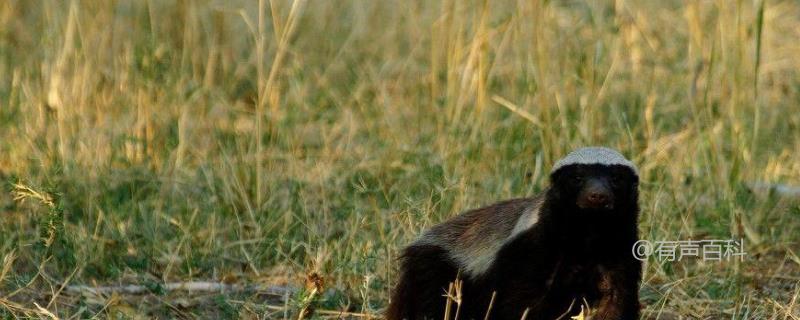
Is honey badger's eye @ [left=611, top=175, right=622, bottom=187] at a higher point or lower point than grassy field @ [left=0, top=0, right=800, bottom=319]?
higher

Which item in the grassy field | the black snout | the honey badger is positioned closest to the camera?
the black snout

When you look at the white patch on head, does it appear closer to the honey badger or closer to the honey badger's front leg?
the honey badger

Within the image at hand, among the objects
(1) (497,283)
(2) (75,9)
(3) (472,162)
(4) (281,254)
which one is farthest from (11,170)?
(1) (497,283)

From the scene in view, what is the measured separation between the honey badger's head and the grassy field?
2.58 ft

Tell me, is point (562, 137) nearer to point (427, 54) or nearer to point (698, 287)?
point (698, 287)

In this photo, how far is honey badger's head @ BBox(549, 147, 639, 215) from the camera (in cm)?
420

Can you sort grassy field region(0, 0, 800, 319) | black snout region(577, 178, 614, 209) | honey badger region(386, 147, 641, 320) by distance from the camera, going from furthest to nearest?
grassy field region(0, 0, 800, 319) → honey badger region(386, 147, 641, 320) → black snout region(577, 178, 614, 209)

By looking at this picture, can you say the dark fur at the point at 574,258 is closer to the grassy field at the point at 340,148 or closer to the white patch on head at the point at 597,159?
the white patch on head at the point at 597,159

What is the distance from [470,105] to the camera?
727 centimetres

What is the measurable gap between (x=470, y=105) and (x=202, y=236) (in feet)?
6.47

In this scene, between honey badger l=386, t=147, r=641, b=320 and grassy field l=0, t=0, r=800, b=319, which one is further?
grassy field l=0, t=0, r=800, b=319

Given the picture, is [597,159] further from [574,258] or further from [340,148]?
[340,148]

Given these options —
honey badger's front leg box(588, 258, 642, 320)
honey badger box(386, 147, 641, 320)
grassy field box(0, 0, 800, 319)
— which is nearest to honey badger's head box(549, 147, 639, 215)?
Answer: honey badger box(386, 147, 641, 320)

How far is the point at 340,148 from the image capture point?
7441mm
